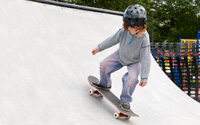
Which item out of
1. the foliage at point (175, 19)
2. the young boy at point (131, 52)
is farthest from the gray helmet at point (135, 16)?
the foliage at point (175, 19)

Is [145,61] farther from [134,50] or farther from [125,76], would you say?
[125,76]

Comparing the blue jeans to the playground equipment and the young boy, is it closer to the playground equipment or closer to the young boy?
the young boy

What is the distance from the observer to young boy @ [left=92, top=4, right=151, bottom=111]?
344 cm

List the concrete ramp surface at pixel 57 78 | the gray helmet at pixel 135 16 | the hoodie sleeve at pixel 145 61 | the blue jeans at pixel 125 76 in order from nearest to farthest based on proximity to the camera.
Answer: the concrete ramp surface at pixel 57 78
the gray helmet at pixel 135 16
the hoodie sleeve at pixel 145 61
the blue jeans at pixel 125 76

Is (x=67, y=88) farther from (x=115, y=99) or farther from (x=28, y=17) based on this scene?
(x=28, y=17)

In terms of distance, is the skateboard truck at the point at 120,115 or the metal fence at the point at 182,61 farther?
the metal fence at the point at 182,61

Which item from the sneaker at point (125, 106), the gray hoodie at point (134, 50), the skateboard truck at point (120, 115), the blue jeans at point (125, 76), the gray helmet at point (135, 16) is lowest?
the skateboard truck at point (120, 115)

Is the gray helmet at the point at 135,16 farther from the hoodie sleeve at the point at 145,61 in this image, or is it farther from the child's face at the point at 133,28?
the hoodie sleeve at the point at 145,61

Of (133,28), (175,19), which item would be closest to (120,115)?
(133,28)

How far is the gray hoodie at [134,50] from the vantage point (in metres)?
3.51

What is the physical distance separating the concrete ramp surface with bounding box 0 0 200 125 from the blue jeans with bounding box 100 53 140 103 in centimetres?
29

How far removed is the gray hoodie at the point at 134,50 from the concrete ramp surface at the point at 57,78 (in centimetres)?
74

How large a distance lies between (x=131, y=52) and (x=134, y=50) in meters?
0.05

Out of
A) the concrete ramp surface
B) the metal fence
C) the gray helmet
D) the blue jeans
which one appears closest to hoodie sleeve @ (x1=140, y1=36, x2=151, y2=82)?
the blue jeans
